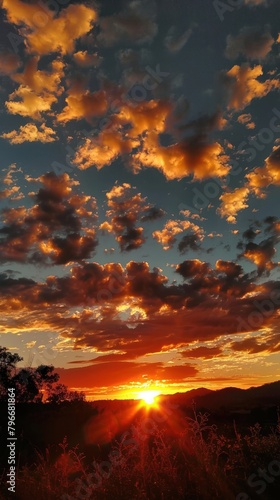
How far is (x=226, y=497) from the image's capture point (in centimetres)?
1019

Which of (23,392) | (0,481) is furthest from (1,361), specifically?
(0,481)
